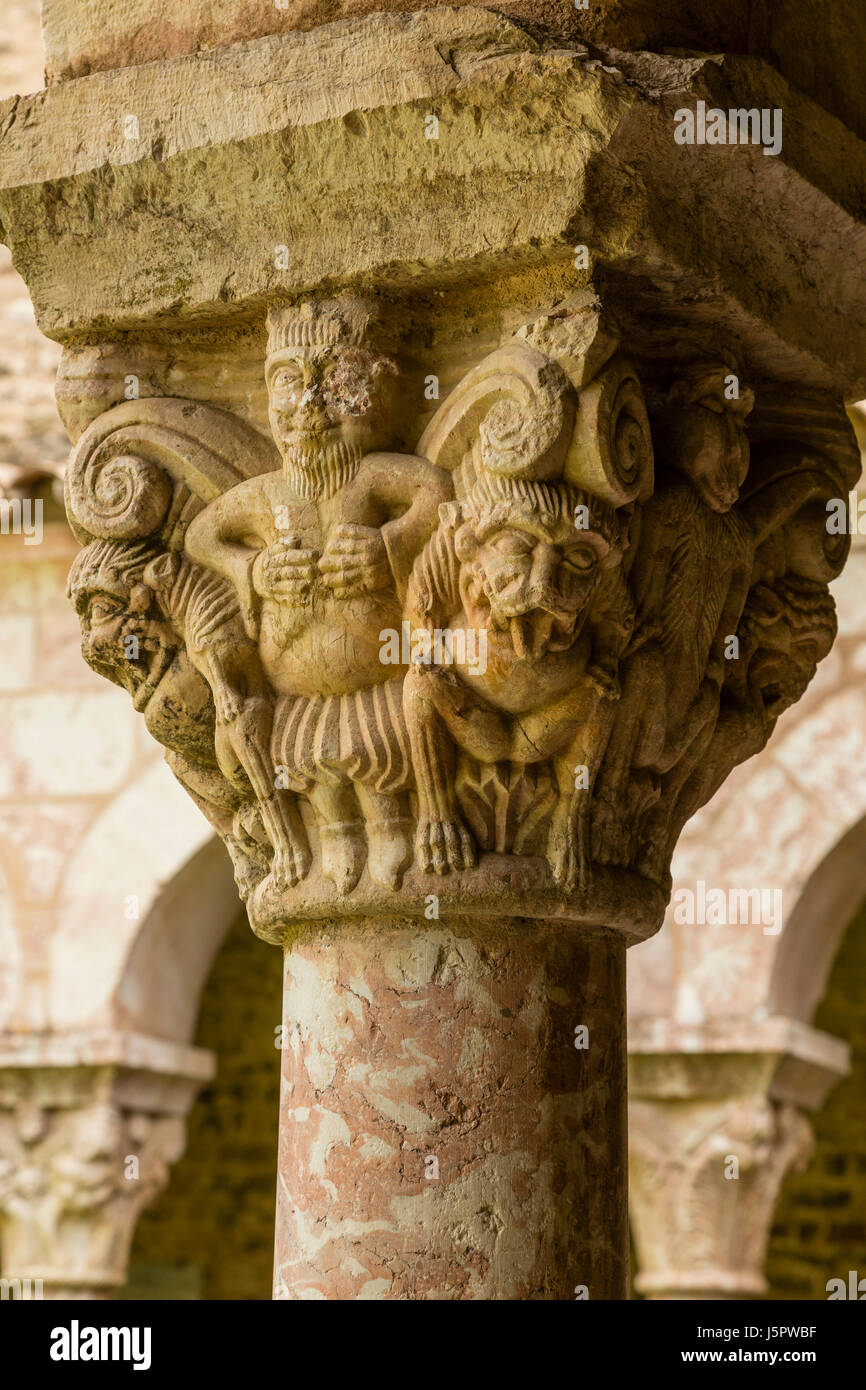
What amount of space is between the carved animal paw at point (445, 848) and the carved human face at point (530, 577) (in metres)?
0.22

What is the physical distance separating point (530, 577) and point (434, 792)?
0.27 m

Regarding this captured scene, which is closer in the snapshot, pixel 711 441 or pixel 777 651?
pixel 711 441

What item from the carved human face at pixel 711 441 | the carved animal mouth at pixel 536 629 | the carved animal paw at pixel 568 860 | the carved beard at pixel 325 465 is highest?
the carved human face at pixel 711 441

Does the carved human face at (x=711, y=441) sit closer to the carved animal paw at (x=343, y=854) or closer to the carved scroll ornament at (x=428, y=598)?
the carved scroll ornament at (x=428, y=598)

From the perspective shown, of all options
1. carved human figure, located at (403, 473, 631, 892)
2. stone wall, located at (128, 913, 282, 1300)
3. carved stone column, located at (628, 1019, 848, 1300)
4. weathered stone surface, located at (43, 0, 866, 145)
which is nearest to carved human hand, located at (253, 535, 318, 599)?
carved human figure, located at (403, 473, 631, 892)

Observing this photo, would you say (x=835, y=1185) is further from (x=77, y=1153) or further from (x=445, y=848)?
(x=445, y=848)

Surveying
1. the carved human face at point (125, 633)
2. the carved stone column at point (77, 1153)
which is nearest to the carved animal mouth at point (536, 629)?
the carved human face at point (125, 633)

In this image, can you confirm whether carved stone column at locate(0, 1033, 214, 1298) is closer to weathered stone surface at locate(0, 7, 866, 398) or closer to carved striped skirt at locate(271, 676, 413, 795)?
carved striped skirt at locate(271, 676, 413, 795)

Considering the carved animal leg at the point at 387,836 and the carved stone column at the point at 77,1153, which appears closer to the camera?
the carved animal leg at the point at 387,836

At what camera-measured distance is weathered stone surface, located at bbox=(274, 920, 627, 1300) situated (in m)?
2.11

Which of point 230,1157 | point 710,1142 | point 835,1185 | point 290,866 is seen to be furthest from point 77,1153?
point 290,866

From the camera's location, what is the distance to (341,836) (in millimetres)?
2211

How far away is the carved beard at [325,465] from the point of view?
214 centimetres
